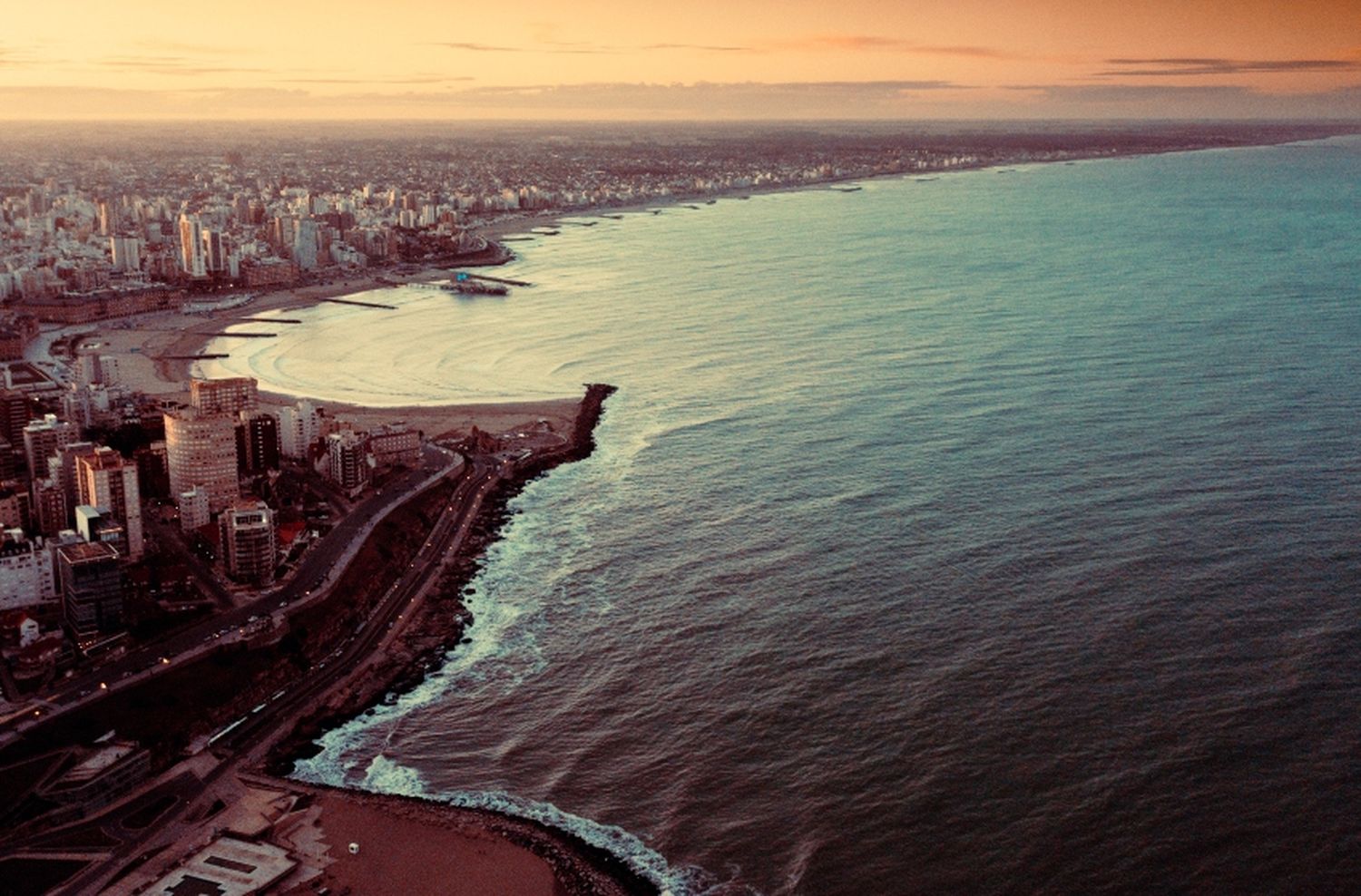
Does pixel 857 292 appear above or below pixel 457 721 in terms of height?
above

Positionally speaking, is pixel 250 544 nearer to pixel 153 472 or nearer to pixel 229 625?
pixel 229 625

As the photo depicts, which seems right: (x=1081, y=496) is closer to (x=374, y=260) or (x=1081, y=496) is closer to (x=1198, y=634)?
(x=1198, y=634)

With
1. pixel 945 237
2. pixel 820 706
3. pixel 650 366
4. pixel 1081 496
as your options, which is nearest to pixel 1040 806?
pixel 820 706

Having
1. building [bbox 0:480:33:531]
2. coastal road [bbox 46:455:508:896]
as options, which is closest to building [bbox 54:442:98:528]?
building [bbox 0:480:33:531]

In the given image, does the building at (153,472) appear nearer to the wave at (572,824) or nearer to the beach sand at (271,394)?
the beach sand at (271,394)

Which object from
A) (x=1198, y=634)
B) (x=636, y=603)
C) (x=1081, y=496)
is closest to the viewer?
(x=1198, y=634)

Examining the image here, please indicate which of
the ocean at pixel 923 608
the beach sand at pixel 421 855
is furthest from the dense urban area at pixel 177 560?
the ocean at pixel 923 608
